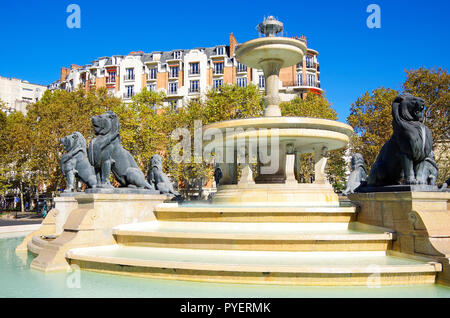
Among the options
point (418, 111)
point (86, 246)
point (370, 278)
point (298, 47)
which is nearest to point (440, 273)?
point (370, 278)

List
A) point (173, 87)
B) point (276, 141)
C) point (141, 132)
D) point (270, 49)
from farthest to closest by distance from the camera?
point (173, 87) < point (141, 132) < point (270, 49) < point (276, 141)

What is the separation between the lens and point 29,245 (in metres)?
9.27

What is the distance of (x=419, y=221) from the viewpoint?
19.1ft

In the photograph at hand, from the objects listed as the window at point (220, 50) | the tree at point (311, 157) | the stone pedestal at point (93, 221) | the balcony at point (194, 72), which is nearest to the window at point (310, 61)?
the window at point (220, 50)

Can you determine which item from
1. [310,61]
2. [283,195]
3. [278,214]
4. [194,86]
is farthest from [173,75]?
[278,214]

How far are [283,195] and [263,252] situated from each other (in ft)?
15.1

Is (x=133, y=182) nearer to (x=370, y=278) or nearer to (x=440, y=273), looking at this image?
(x=370, y=278)

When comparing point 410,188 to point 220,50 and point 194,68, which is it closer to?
point 194,68

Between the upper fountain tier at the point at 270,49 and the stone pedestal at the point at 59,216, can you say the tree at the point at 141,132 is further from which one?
the stone pedestal at the point at 59,216

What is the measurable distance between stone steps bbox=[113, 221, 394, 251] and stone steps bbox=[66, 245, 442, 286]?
105 millimetres

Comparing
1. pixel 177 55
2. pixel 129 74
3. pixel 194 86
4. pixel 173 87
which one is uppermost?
pixel 177 55

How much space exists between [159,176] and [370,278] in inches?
Answer: 315

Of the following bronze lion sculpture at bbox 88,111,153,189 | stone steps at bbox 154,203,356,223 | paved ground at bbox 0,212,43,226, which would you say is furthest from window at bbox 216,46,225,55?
stone steps at bbox 154,203,356,223

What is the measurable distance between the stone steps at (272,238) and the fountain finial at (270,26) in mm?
10161
